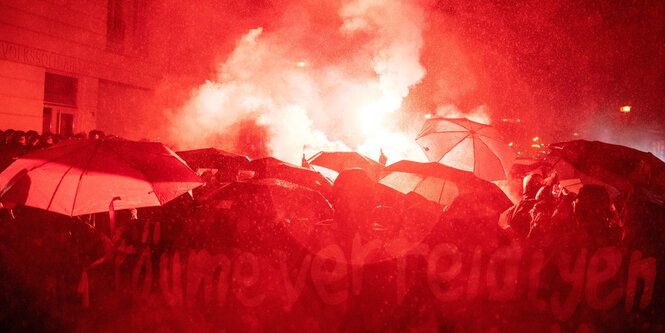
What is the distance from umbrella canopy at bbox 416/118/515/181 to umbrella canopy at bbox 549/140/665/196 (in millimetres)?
1384

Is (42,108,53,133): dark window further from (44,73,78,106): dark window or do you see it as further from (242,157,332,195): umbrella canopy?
(242,157,332,195): umbrella canopy

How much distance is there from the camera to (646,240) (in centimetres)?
498

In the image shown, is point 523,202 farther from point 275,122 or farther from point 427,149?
point 275,122

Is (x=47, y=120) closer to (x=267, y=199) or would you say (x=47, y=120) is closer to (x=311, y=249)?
(x=267, y=199)

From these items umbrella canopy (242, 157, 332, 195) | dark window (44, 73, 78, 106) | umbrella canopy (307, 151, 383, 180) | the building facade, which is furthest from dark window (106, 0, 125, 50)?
umbrella canopy (242, 157, 332, 195)

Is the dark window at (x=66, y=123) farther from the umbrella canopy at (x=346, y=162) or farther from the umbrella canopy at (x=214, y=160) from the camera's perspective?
the umbrella canopy at (x=346, y=162)

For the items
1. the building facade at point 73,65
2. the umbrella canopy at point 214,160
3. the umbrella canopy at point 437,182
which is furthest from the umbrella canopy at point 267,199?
the building facade at point 73,65

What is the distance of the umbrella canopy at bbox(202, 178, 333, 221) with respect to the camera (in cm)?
520

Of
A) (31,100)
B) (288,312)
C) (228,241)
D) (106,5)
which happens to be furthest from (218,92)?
(288,312)

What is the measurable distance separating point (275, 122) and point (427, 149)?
11.5 m

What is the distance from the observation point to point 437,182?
20.6ft

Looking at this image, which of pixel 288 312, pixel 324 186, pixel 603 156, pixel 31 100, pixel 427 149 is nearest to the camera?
pixel 288 312

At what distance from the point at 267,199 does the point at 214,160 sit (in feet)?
9.92

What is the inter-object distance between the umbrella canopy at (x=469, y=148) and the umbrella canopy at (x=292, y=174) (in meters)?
2.21
